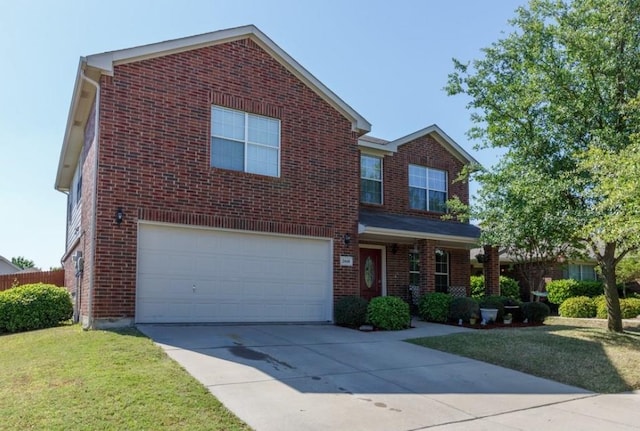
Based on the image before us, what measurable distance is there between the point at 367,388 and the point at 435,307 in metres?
8.01

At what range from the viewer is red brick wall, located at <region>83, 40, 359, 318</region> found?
1091cm

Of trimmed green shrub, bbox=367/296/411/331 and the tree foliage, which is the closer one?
trimmed green shrub, bbox=367/296/411/331

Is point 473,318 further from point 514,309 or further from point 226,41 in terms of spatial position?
point 226,41

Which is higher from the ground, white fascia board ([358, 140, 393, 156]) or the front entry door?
white fascia board ([358, 140, 393, 156])

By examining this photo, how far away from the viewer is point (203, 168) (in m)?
12.0

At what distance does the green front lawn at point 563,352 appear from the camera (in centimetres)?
886

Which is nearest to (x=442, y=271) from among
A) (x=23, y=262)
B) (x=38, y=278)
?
(x=38, y=278)

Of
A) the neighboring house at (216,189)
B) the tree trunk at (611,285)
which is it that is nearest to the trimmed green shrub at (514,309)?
the neighboring house at (216,189)

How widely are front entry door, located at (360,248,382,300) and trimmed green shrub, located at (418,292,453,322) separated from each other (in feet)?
6.10

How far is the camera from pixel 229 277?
1226 centimetres

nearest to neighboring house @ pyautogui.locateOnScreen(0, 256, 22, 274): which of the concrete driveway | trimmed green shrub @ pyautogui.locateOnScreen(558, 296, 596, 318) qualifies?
the concrete driveway

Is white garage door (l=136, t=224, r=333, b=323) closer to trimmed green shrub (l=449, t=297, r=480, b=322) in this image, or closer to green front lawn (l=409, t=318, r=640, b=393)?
green front lawn (l=409, t=318, r=640, b=393)

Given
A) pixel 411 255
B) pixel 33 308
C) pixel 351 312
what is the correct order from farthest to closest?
pixel 411 255, pixel 351 312, pixel 33 308

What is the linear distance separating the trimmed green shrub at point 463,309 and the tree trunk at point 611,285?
3333 mm
